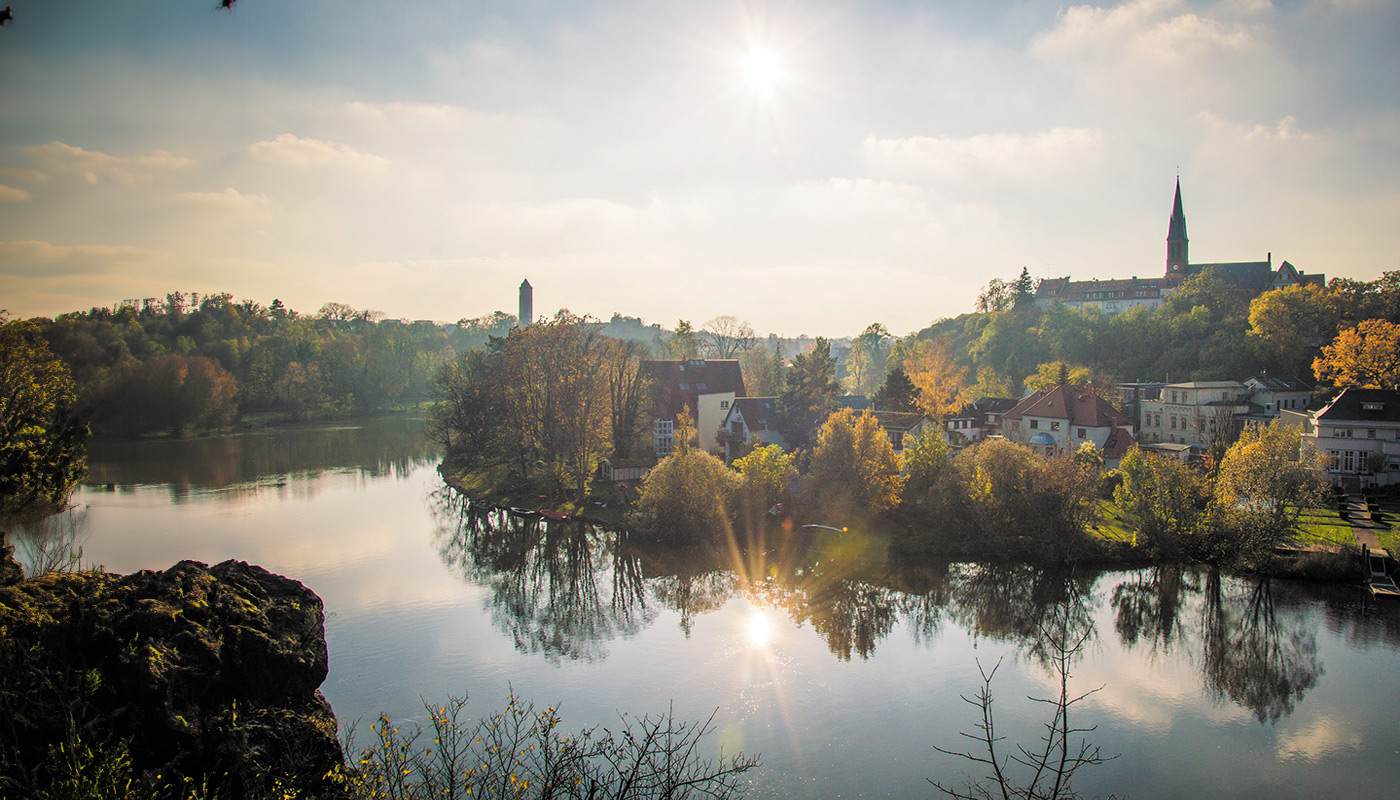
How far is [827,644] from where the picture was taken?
18625 mm

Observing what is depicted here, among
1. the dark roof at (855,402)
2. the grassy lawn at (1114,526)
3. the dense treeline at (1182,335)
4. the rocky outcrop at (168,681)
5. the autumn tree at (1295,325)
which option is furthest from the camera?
the dark roof at (855,402)

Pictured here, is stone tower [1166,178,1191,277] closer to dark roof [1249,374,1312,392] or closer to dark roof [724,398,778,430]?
dark roof [1249,374,1312,392]

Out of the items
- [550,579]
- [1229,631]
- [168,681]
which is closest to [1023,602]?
[1229,631]

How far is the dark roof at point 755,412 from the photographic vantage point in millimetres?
42719

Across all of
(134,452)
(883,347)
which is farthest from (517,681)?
(883,347)

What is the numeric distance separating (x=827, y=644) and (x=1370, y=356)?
133ft

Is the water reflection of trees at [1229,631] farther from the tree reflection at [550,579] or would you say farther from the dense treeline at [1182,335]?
the dense treeline at [1182,335]

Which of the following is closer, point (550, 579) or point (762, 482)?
point (550, 579)

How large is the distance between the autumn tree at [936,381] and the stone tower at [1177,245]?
26782 mm

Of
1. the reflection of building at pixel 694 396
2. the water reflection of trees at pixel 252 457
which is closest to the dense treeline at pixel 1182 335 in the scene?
the reflection of building at pixel 694 396

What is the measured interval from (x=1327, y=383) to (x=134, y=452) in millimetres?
78221

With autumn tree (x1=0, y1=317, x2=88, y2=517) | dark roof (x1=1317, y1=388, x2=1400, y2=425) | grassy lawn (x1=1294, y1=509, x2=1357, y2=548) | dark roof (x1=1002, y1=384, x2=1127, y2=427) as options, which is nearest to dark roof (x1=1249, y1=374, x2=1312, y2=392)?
dark roof (x1=1002, y1=384, x2=1127, y2=427)

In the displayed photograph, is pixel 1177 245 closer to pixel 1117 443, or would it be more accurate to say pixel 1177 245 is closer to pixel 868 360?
pixel 868 360

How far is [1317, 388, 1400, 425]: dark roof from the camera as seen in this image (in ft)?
104
